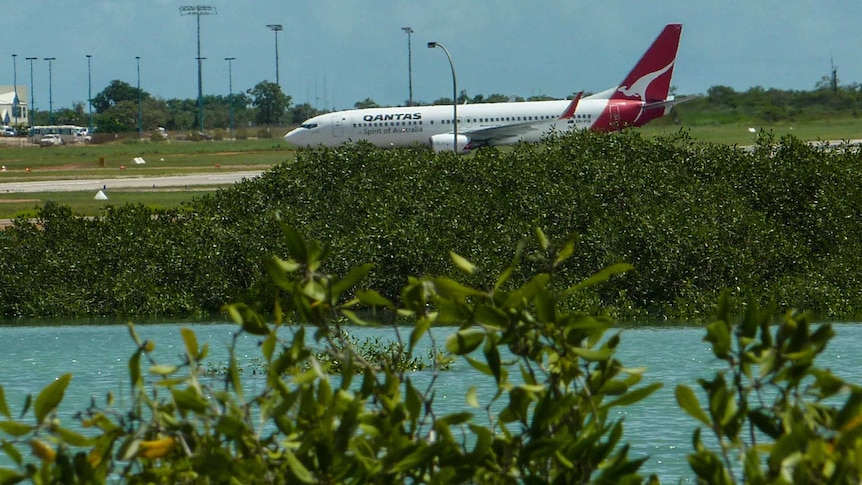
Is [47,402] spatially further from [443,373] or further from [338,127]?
[338,127]

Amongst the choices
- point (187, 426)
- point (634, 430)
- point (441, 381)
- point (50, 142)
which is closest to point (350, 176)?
point (441, 381)

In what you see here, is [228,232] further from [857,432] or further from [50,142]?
[50,142]

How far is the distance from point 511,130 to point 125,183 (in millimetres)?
20333

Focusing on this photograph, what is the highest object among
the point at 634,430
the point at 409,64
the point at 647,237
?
the point at 409,64

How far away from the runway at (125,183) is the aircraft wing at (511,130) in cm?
1201

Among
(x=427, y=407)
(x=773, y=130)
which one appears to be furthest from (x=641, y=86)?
(x=427, y=407)

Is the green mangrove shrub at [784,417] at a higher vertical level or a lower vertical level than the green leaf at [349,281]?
lower

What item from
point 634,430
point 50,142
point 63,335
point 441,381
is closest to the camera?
point 634,430

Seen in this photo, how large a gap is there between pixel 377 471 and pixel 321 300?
2.60 ft

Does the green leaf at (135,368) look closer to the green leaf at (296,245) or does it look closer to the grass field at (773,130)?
the green leaf at (296,245)

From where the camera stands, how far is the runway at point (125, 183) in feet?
200

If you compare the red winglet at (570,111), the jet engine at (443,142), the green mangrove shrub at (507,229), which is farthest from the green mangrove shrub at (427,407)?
the red winglet at (570,111)

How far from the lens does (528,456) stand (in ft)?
18.6

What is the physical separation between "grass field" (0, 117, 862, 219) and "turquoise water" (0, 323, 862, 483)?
713 inches
